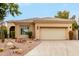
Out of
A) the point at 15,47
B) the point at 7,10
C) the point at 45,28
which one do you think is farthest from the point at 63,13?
the point at 15,47

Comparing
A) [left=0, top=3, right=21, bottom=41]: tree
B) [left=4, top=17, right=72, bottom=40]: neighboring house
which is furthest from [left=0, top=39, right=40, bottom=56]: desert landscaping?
[left=0, top=3, right=21, bottom=41]: tree

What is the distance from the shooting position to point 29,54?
17.3m

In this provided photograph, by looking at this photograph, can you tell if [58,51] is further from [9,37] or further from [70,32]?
[70,32]

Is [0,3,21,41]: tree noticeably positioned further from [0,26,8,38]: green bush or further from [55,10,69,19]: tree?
[55,10,69,19]: tree

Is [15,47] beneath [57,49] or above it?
above

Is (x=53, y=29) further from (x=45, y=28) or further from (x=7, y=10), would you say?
(x=7, y=10)

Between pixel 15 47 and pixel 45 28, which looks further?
pixel 45 28

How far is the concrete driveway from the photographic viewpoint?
1831 cm

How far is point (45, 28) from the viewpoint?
2500cm

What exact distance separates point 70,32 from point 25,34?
3.89m

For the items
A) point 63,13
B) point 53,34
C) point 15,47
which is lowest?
point 15,47

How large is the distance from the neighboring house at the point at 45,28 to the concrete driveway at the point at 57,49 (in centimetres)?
68

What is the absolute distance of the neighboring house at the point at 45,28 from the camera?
2320 centimetres

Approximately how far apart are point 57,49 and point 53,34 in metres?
3.43
